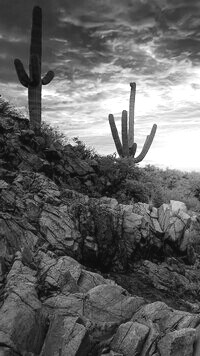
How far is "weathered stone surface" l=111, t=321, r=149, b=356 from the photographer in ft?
21.7

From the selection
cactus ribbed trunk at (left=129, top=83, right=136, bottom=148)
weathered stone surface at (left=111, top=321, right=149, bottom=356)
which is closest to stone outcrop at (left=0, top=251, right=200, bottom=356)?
weathered stone surface at (left=111, top=321, right=149, bottom=356)

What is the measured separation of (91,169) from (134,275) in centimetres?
594

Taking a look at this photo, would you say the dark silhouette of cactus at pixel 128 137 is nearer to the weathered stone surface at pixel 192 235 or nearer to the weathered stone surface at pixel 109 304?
the weathered stone surface at pixel 192 235

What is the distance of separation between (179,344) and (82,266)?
418cm

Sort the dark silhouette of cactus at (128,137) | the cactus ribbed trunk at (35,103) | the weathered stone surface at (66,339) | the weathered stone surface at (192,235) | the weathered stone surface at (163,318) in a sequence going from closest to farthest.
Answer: the weathered stone surface at (66,339) < the weathered stone surface at (163,318) < the weathered stone surface at (192,235) < the cactus ribbed trunk at (35,103) < the dark silhouette of cactus at (128,137)

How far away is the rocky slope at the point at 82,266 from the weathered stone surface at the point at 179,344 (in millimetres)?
18

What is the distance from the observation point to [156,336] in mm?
6770

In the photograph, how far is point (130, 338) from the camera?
6746 mm

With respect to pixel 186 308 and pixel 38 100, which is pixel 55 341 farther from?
pixel 38 100

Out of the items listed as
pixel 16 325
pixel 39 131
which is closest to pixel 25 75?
pixel 39 131

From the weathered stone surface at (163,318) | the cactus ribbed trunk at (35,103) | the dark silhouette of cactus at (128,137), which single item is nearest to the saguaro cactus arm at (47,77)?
the cactus ribbed trunk at (35,103)

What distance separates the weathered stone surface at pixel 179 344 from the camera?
20.8ft

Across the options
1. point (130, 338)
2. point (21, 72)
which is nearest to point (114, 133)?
point (21, 72)

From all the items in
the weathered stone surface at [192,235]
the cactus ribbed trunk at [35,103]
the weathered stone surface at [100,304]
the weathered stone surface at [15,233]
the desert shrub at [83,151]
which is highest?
the cactus ribbed trunk at [35,103]
